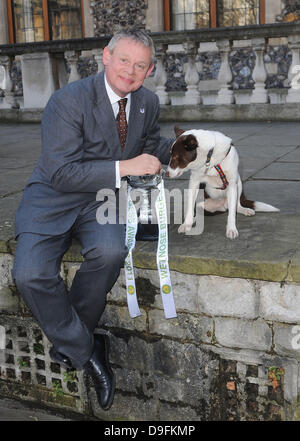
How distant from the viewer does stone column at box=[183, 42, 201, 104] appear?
827cm

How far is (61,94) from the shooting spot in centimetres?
285

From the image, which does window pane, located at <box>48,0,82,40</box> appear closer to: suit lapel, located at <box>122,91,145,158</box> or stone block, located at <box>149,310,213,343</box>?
suit lapel, located at <box>122,91,145,158</box>

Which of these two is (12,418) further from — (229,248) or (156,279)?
(229,248)

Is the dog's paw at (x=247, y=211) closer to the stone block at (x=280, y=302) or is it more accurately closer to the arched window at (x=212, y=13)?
the stone block at (x=280, y=302)

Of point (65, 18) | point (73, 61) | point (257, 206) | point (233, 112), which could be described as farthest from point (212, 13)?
point (257, 206)

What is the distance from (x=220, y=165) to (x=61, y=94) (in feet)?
3.08

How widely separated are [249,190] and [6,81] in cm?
651

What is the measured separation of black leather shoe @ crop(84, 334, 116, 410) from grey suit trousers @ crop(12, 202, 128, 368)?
0.13 meters

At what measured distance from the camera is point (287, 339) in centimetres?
269

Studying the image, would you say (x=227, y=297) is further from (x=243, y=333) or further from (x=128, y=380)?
(x=128, y=380)

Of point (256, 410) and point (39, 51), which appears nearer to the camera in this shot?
point (256, 410)

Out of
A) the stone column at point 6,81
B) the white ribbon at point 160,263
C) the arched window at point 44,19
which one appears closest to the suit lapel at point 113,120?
the white ribbon at point 160,263

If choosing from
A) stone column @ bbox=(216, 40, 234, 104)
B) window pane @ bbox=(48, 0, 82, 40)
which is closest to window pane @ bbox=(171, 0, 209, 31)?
window pane @ bbox=(48, 0, 82, 40)
